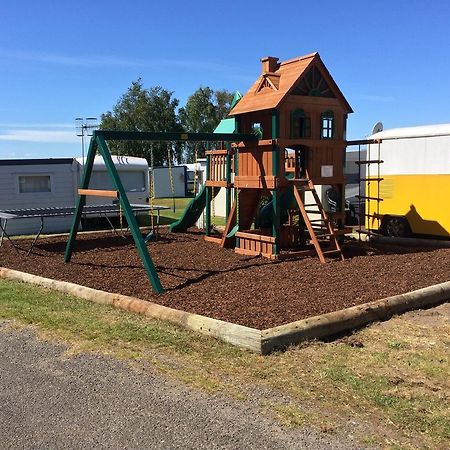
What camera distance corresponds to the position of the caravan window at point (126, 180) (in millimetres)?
17906

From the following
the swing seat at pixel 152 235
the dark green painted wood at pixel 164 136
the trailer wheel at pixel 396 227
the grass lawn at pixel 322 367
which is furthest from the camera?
the trailer wheel at pixel 396 227

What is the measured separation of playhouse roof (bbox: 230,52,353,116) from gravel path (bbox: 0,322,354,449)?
258 inches

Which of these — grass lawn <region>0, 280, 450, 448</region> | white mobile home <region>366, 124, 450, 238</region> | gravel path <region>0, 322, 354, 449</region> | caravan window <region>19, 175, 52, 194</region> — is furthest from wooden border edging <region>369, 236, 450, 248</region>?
caravan window <region>19, 175, 52, 194</region>

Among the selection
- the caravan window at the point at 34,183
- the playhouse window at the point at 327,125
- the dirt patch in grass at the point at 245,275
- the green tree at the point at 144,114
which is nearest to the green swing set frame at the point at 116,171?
the dirt patch in grass at the point at 245,275

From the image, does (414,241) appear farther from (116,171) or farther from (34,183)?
(34,183)

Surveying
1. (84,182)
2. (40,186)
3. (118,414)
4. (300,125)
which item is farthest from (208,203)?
(118,414)

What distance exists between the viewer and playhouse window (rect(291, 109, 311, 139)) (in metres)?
9.98

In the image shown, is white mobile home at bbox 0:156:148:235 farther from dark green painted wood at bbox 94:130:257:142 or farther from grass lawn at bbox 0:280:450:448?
grass lawn at bbox 0:280:450:448

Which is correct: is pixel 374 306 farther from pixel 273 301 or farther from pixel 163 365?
pixel 163 365

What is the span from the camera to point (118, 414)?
12.0 ft

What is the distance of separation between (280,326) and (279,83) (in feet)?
20.7

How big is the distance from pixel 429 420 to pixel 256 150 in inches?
286

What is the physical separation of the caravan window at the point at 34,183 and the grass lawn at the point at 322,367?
10.7 metres

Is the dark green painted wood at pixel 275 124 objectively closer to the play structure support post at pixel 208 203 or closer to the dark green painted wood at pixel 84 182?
the play structure support post at pixel 208 203
